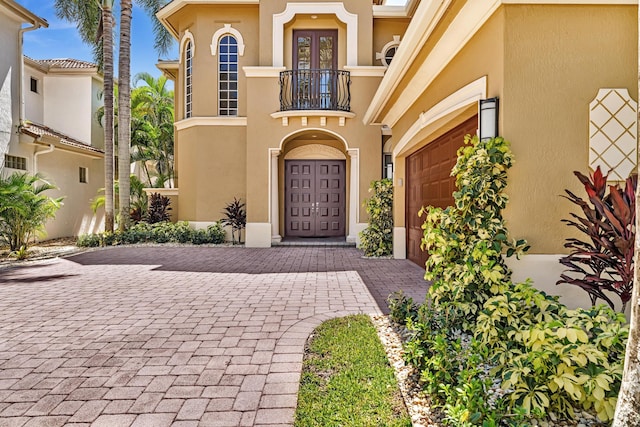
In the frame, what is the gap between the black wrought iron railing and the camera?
1301 cm

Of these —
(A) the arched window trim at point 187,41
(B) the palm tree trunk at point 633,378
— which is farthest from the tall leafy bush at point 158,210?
(B) the palm tree trunk at point 633,378

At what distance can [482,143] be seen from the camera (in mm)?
4082

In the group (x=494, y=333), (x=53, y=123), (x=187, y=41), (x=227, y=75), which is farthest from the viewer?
(x=53, y=123)

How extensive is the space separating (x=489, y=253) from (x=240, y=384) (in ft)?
8.09

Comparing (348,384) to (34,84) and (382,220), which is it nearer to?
(382,220)

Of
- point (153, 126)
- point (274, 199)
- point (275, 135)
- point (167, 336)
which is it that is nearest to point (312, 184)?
point (274, 199)

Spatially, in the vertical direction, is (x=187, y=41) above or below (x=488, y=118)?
above

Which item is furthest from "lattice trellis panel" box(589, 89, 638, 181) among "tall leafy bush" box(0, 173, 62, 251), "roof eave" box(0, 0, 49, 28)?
"roof eave" box(0, 0, 49, 28)

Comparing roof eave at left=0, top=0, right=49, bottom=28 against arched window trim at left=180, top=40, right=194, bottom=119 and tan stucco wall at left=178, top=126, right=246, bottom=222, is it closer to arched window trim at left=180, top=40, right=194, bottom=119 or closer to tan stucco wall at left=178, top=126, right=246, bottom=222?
arched window trim at left=180, top=40, right=194, bottom=119

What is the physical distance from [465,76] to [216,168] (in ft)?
35.3

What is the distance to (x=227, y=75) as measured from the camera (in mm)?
14461

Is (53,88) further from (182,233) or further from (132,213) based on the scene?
(182,233)

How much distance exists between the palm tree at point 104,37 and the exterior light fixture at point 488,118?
42.5ft

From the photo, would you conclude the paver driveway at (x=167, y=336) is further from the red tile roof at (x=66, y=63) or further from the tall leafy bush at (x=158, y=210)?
→ the red tile roof at (x=66, y=63)
